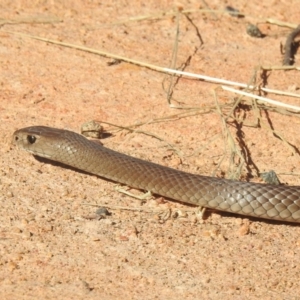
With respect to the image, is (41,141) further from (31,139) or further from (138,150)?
(138,150)

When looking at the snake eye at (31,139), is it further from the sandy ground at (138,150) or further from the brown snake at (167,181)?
the sandy ground at (138,150)

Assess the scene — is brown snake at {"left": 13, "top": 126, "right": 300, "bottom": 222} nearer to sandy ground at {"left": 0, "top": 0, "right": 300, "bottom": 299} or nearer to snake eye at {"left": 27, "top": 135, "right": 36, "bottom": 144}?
snake eye at {"left": 27, "top": 135, "right": 36, "bottom": 144}

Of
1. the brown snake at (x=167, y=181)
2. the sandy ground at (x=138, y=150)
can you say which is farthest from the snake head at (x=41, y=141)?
the sandy ground at (x=138, y=150)

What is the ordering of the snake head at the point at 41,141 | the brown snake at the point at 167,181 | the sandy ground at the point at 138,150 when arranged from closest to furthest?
the sandy ground at the point at 138,150 < the brown snake at the point at 167,181 < the snake head at the point at 41,141

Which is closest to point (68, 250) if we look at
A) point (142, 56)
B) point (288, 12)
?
point (142, 56)

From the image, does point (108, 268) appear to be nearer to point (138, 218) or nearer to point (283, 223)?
point (138, 218)

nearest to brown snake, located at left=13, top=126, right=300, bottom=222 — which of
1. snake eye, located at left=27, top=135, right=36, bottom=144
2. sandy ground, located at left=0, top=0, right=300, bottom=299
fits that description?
snake eye, located at left=27, top=135, right=36, bottom=144

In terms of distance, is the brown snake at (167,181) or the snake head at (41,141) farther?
the snake head at (41,141)

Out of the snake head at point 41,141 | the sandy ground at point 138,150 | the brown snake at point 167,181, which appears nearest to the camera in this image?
the sandy ground at point 138,150
